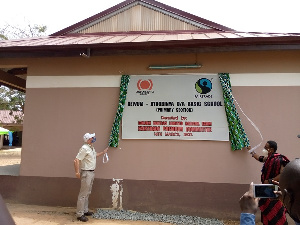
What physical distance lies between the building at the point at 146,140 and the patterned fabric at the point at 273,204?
116 centimetres

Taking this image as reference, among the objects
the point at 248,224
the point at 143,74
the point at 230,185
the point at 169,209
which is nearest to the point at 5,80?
the point at 143,74

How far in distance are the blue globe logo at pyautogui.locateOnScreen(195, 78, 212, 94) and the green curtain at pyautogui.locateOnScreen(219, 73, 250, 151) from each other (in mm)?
274

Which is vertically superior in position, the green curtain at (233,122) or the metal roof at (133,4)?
the metal roof at (133,4)

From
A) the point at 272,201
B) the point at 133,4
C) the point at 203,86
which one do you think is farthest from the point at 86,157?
the point at 133,4

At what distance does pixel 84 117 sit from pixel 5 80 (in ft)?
11.7

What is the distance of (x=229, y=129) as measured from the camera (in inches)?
229

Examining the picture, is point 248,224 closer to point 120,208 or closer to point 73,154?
point 120,208

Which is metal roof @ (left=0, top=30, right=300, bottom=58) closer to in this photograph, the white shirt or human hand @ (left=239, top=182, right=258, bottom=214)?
the white shirt

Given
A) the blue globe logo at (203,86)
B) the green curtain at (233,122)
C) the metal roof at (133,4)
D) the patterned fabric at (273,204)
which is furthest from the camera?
the metal roof at (133,4)

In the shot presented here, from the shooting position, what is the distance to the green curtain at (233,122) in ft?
18.7

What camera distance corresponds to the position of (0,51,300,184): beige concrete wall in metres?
5.77

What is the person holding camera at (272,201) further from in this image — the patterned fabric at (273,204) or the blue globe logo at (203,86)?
the blue globe logo at (203,86)

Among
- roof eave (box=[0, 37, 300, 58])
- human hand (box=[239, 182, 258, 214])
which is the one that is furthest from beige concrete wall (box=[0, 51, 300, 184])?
human hand (box=[239, 182, 258, 214])

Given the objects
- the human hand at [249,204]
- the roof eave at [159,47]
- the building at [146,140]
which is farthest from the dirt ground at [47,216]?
the human hand at [249,204]
